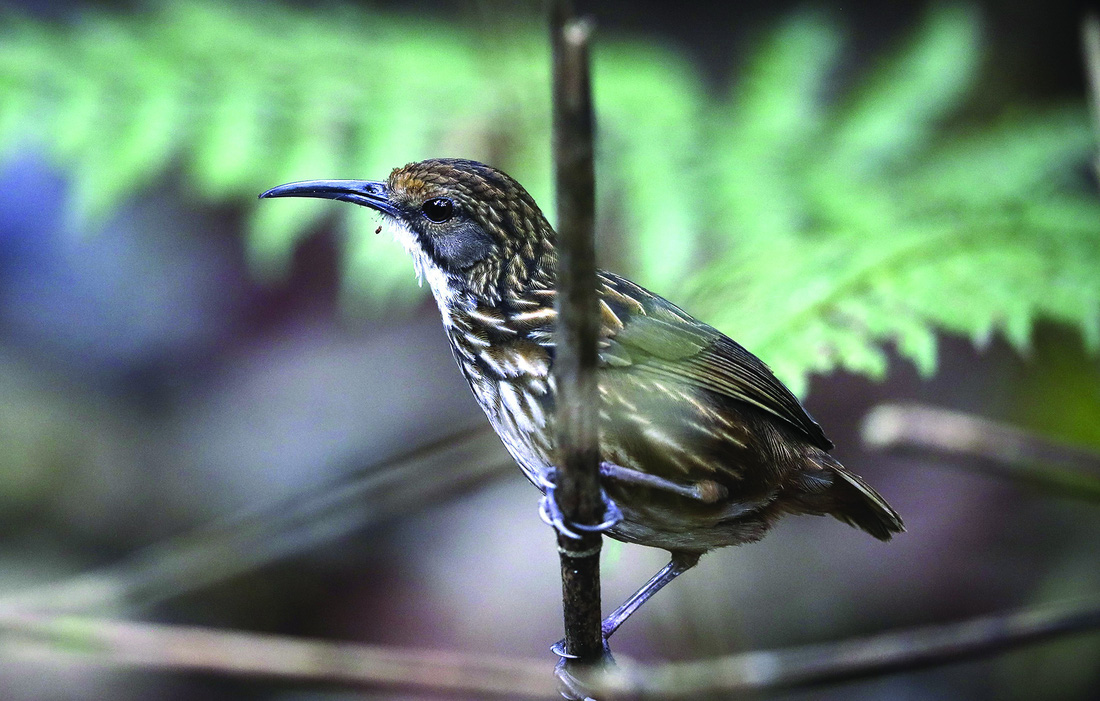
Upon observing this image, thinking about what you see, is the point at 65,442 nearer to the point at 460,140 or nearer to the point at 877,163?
the point at 460,140

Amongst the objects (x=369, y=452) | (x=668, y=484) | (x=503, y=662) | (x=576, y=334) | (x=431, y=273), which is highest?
(x=369, y=452)

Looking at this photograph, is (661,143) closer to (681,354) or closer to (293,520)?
(293,520)

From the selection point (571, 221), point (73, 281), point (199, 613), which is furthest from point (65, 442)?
point (571, 221)

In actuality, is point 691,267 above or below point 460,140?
below

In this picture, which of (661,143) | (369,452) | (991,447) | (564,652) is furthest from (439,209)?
(369,452)

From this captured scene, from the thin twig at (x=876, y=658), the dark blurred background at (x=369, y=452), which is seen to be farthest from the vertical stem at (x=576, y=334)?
the dark blurred background at (x=369, y=452)
